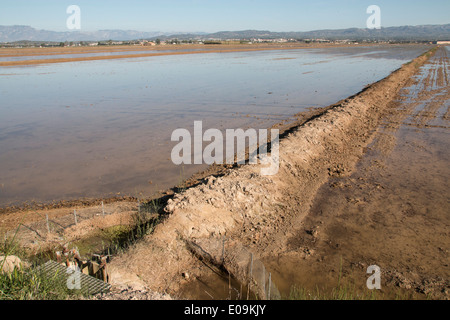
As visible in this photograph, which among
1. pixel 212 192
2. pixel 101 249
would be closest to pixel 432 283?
pixel 212 192

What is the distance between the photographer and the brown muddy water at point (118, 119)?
8445 mm

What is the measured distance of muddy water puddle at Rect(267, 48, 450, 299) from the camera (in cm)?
501

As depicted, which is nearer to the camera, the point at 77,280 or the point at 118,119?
the point at 77,280

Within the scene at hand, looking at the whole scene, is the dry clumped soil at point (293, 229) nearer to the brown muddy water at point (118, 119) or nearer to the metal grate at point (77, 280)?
the metal grate at point (77, 280)

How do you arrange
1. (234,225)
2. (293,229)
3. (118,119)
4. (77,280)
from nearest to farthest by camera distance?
(77,280) < (234,225) < (293,229) < (118,119)

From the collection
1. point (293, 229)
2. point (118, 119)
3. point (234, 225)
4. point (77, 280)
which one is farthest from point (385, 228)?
point (118, 119)

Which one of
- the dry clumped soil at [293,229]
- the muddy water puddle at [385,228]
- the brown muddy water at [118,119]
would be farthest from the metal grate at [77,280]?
the brown muddy water at [118,119]

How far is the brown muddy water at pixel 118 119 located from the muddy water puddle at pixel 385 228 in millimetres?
4014

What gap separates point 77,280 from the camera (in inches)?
160

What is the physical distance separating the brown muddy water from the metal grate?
353 cm

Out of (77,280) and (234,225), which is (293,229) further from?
(77,280)

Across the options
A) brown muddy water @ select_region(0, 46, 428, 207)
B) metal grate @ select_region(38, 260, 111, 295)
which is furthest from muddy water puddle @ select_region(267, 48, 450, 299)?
brown muddy water @ select_region(0, 46, 428, 207)

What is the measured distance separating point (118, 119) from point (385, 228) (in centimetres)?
1219

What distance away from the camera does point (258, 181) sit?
7.37 meters
